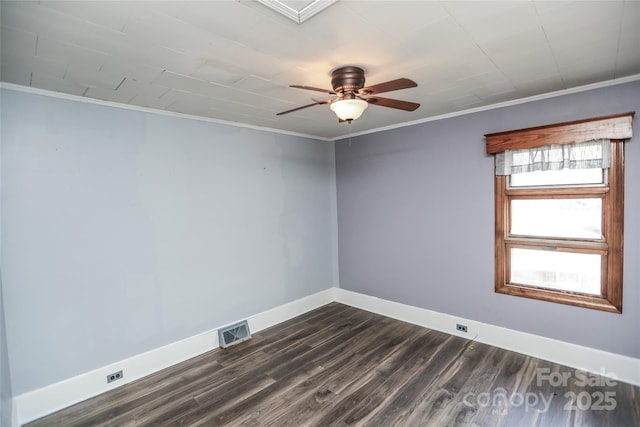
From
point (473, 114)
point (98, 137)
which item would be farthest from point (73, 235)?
point (473, 114)

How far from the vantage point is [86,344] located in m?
2.61

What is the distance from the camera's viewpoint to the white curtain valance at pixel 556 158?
2631 mm

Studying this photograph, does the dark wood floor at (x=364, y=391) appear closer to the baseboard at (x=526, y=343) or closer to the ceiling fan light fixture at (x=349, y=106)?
the baseboard at (x=526, y=343)

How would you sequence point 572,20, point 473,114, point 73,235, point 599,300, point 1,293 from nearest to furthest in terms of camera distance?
point 572,20, point 1,293, point 73,235, point 599,300, point 473,114

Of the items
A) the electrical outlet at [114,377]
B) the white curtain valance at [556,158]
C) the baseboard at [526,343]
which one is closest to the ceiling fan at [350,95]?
the white curtain valance at [556,158]

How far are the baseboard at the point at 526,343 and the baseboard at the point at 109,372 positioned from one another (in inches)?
67.1

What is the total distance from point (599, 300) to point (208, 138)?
409 centimetres

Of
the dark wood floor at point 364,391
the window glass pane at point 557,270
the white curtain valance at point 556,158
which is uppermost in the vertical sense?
the white curtain valance at point 556,158

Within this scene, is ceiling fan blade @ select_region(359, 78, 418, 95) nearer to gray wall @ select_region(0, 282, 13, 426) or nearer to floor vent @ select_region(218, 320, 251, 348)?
gray wall @ select_region(0, 282, 13, 426)

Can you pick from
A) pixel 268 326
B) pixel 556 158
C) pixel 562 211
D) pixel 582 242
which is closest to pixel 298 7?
pixel 556 158

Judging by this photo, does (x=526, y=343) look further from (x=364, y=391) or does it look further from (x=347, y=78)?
(x=347, y=78)

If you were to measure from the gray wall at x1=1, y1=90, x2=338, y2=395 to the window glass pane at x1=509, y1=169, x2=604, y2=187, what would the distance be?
2.70 meters

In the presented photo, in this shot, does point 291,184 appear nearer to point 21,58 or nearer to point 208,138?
point 208,138

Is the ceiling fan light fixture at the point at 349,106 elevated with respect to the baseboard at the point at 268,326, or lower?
elevated
